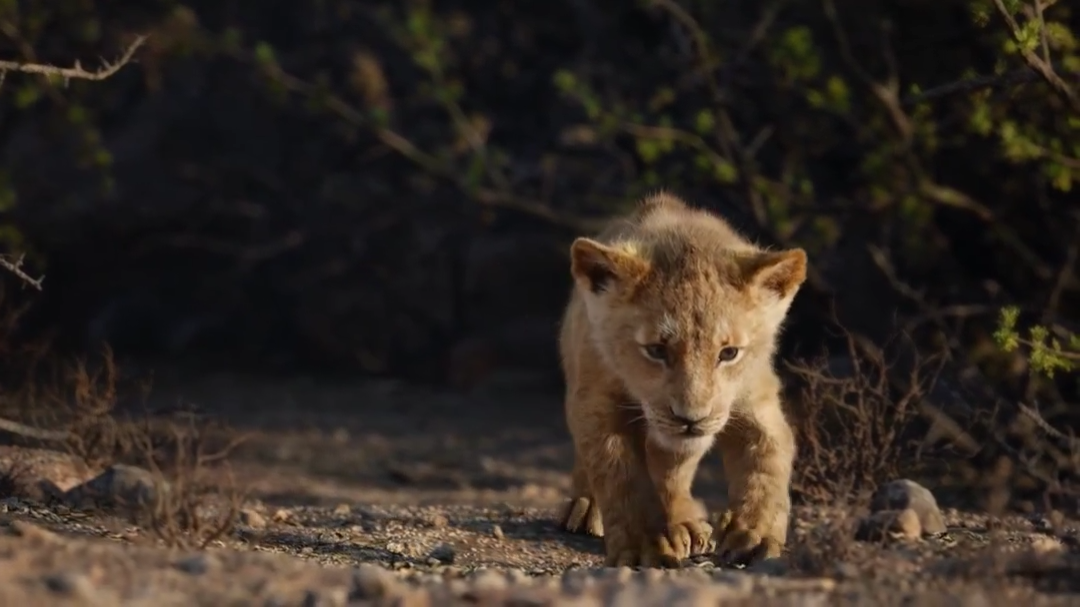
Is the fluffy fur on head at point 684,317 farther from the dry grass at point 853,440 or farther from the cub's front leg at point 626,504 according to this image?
the dry grass at point 853,440

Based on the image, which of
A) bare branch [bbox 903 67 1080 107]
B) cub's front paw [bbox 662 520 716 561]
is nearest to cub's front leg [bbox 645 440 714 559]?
cub's front paw [bbox 662 520 716 561]

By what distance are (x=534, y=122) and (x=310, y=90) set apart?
261 centimetres

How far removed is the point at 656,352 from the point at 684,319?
0.53 feet

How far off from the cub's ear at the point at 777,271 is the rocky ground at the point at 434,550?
35.9 inches

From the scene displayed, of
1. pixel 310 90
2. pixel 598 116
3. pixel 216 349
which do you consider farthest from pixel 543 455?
pixel 216 349

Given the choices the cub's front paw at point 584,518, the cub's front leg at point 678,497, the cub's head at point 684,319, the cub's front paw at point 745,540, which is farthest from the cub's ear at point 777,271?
the cub's front paw at point 584,518

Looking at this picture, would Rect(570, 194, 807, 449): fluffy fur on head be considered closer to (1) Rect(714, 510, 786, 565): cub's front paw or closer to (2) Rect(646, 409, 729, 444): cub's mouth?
(2) Rect(646, 409, 729, 444): cub's mouth

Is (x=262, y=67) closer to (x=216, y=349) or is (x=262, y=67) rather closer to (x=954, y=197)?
(x=216, y=349)

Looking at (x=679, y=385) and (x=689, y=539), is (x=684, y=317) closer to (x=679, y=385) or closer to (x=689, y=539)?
(x=679, y=385)

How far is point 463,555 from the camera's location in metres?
6.37

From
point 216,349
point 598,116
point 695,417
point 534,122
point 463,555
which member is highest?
point 534,122

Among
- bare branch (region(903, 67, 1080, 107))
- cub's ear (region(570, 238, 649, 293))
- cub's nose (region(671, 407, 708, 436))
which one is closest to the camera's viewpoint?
cub's nose (region(671, 407, 708, 436))

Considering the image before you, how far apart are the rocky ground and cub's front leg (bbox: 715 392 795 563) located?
194mm

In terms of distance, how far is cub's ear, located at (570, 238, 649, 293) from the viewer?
6098 millimetres
